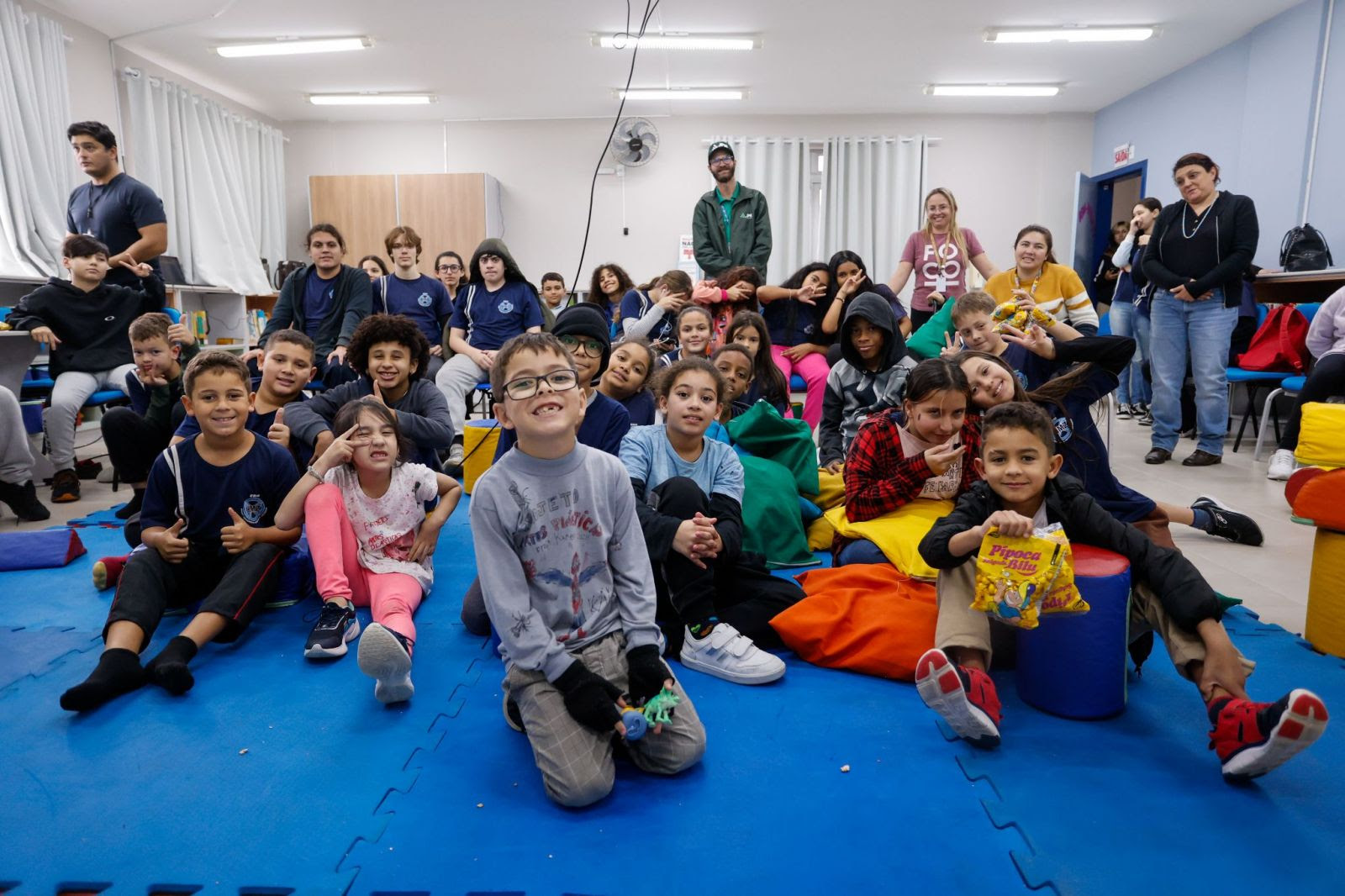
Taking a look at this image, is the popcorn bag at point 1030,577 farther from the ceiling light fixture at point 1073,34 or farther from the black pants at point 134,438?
the ceiling light fixture at point 1073,34

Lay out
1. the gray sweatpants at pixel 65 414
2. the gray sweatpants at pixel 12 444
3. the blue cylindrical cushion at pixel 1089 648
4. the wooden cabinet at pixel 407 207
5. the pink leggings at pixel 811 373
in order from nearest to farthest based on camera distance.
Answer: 1. the blue cylindrical cushion at pixel 1089 648
2. the gray sweatpants at pixel 12 444
3. the gray sweatpants at pixel 65 414
4. the pink leggings at pixel 811 373
5. the wooden cabinet at pixel 407 207

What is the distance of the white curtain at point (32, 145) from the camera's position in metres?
5.29

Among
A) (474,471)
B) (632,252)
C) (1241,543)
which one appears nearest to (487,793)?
(474,471)

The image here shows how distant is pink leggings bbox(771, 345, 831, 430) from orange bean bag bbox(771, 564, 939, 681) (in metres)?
1.97

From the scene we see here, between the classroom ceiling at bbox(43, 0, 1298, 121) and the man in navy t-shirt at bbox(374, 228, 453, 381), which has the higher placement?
the classroom ceiling at bbox(43, 0, 1298, 121)

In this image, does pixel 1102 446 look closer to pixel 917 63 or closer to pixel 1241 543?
pixel 1241 543

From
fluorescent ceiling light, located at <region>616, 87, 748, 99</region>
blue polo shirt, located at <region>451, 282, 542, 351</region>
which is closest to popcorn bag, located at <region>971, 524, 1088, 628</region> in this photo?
blue polo shirt, located at <region>451, 282, 542, 351</region>

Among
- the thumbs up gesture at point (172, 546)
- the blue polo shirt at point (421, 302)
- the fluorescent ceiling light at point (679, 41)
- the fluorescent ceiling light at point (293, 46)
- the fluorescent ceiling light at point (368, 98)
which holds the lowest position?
the thumbs up gesture at point (172, 546)

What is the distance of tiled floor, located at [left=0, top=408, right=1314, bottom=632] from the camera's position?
8.65 feet

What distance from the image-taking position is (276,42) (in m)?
6.53

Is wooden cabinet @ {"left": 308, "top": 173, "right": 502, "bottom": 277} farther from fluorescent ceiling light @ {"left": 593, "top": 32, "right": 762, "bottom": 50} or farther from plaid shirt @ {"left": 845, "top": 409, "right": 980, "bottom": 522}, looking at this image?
plaid shirt @ {"left": 845, "top": 409, "right": 980, "bottom": 522}

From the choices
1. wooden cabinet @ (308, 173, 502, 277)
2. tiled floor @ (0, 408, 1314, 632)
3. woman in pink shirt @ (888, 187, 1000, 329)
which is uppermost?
wooden cabinet @ (308, 173, 502, 277)

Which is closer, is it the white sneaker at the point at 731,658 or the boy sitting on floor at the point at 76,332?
the white sneaker at the point at 731,658

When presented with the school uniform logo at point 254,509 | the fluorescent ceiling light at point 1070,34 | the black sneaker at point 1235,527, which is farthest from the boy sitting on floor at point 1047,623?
the fluorescent ceiling light at point 1070,34
